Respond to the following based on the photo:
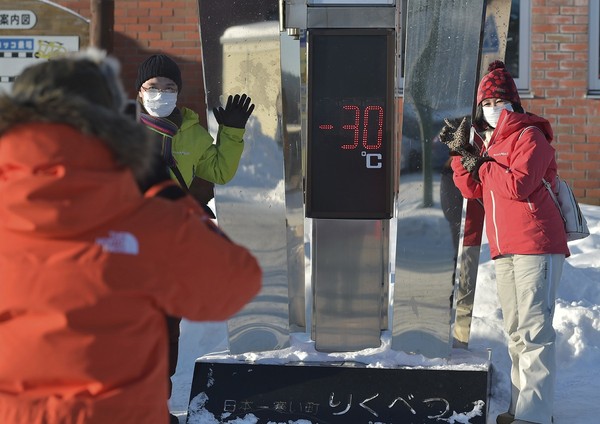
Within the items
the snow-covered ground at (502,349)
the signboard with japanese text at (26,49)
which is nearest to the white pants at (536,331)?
the snow-covered ground at (502,349)

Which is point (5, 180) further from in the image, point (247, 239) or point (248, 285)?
point (247, 239)

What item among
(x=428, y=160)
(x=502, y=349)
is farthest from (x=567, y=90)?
(x=428, y=160)

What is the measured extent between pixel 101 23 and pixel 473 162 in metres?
5.08

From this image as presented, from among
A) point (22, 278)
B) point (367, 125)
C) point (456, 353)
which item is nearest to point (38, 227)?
point (22, 278)

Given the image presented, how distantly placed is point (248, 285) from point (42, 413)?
49 centimetres

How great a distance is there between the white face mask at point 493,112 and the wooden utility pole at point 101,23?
4.88m

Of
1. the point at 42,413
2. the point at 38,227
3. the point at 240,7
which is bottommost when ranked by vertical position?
the point at 42,413

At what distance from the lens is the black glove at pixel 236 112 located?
4.47 m

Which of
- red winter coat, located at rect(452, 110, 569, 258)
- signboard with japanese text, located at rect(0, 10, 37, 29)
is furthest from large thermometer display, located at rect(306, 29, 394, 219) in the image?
signboard with japanese text, located at rect(0, 10, 37, 29)

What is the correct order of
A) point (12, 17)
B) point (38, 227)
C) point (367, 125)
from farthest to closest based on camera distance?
point (12, 17)
point (367, 125)
point (38, 227)

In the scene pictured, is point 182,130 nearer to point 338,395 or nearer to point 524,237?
point 338,395

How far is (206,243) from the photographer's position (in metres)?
2.02

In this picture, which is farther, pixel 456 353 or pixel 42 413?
pixel 456 353

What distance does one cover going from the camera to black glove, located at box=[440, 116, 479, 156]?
14.9 feet
